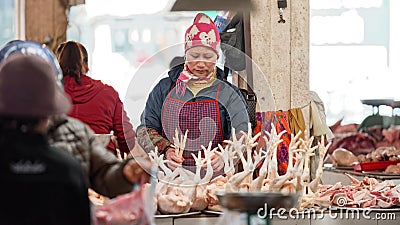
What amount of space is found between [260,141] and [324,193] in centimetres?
40

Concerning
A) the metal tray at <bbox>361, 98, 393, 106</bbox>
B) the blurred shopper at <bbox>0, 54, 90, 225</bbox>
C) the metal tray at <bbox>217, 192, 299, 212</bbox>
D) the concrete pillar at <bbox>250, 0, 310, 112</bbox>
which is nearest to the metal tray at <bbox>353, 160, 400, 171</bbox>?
the concrete pillar at <bbox>250, 0, 310, 112</bbox>

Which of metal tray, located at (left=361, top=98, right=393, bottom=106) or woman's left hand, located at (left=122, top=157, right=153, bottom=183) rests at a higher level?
metal tray, located at (left=361, top=98, right=393, bottom=106)

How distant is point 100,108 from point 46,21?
2.11m

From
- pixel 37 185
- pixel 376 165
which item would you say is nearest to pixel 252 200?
pixel 37 185

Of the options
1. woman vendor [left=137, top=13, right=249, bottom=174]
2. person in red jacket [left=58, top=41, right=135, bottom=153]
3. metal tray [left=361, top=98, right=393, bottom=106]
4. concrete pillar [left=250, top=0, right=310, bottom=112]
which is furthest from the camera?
metal tray [left=361, top=98, right=393, bottom=106]

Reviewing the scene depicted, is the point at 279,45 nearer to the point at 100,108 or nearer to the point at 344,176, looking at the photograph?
the point at 344,176

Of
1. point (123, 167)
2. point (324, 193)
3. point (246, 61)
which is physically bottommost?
point (324, 193)

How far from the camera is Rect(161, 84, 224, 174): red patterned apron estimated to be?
457 cm

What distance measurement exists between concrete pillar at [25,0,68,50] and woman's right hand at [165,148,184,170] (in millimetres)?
2063

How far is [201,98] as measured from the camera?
457 centimetres

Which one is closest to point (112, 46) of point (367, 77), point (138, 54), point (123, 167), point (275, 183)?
point (138, 54)

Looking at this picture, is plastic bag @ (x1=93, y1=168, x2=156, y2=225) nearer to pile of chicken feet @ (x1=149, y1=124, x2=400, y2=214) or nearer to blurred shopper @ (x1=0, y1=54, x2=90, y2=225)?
blurred shopper @ (x1=0, y1=54, x2=90, y2=225)

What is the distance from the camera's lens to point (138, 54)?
6.54 metres

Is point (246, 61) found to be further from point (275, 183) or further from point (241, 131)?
point (275, 183)
